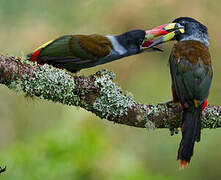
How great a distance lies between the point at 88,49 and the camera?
14.7 ft

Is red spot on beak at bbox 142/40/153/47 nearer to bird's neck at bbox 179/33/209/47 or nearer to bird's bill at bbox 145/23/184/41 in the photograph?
bird's bill at bbox 145/23/184/41

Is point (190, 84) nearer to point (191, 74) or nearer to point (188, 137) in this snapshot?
point (191, 74)

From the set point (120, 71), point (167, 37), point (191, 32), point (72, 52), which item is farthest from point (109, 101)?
point (120, 71)

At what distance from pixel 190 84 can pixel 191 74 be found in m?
0.12

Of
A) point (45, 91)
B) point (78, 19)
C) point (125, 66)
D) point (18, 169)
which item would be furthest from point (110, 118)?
point (78, 19)

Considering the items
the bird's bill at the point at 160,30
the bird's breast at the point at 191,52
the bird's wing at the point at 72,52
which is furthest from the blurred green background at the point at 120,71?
the bird's breast at the point at 191,52

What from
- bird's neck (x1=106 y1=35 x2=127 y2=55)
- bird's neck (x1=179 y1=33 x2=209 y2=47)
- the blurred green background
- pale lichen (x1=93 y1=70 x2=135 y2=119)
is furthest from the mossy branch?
the blurred green background

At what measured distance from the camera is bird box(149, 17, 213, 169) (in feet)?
12.4

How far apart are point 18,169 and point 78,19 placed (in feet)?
10.9

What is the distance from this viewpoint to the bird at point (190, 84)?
12.4ft

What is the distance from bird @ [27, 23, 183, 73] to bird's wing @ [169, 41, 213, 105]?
1.60 feet

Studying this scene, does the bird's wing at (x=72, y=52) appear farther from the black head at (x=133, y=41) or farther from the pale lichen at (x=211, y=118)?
the pale lichen at (x=211, y=118)

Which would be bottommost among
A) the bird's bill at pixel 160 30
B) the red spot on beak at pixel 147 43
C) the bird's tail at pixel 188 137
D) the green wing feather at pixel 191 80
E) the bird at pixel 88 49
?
the bird's tail at pixel 188 137

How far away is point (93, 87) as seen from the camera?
11.8 ft
